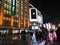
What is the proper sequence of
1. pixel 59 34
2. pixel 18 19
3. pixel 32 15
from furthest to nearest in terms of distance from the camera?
1. pixel 32 15
2. pixel 18 19
3. pixel 59 34

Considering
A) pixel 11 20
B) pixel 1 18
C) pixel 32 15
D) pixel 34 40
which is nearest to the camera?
pixel 34 40

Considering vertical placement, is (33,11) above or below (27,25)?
above

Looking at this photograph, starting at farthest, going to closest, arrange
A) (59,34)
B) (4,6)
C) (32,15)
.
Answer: (32,15)
(4,6)
(59,34)

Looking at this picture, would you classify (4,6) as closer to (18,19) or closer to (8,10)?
(8,10)

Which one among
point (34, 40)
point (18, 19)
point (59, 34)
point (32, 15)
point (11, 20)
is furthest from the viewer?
point (32, 15)

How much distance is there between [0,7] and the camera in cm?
7706

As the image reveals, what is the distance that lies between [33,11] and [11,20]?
45.2 meters

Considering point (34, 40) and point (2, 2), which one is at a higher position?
point (2, 2)

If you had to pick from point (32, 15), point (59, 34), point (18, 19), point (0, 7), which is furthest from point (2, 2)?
point (59, 34)

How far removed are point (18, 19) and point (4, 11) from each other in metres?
29.0

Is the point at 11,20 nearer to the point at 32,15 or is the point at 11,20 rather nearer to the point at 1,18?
the point at 1,18

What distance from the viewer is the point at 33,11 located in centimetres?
13500

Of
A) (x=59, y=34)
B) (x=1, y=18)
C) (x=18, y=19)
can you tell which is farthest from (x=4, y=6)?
(x=59, y=34)

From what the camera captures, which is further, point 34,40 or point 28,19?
point 28,19
